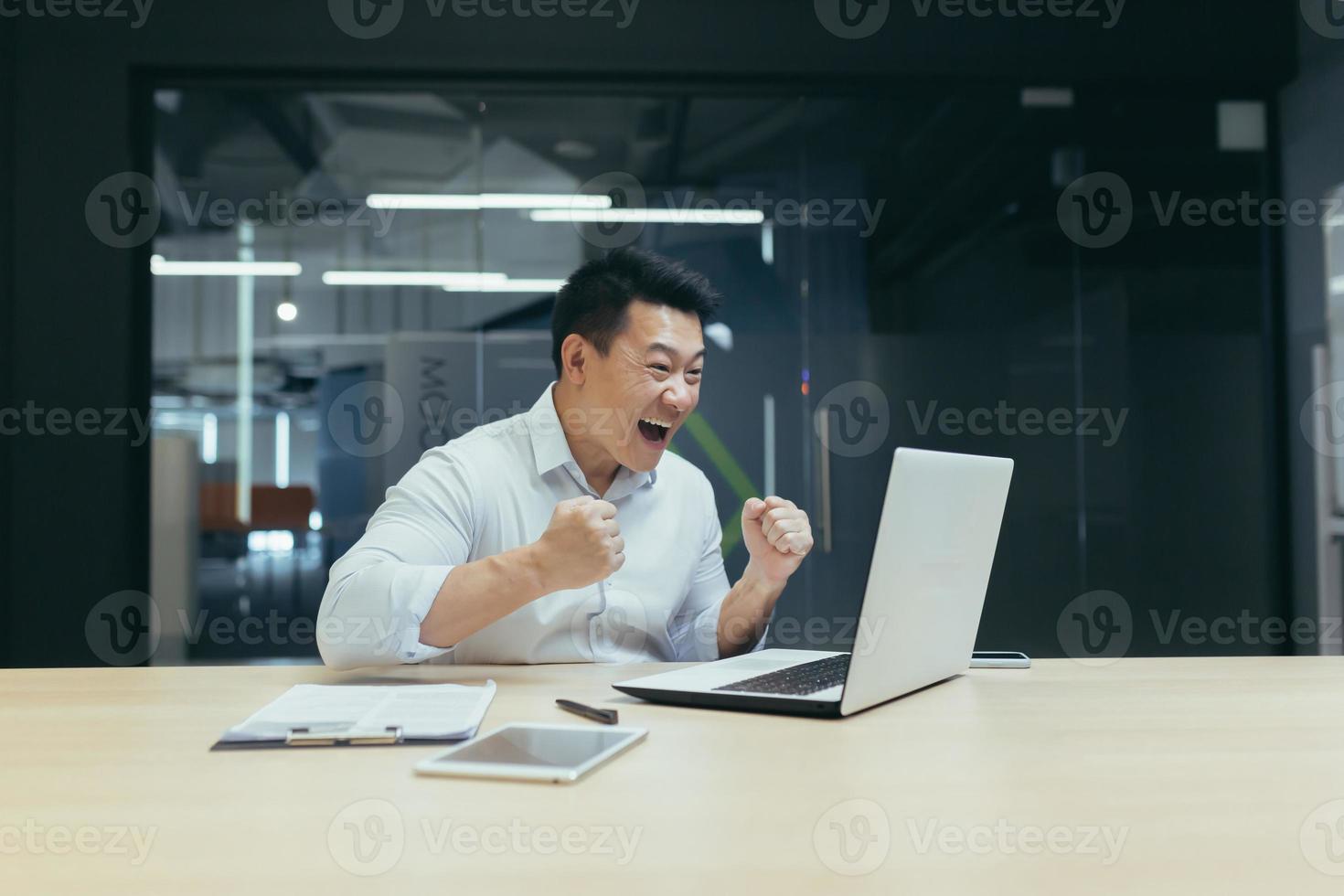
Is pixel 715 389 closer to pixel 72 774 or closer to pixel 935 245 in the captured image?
pixel 935 245

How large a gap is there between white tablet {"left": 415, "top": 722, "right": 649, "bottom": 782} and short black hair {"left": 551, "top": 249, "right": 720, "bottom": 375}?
1.07 m

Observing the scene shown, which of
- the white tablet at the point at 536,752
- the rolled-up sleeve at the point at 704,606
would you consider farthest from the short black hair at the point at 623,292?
the white tablet at the point at 536,752

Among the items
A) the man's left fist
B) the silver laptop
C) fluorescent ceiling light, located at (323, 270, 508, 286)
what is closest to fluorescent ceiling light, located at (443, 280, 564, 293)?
fluorescent ceiling light, located at (323, 270, 508, 286)

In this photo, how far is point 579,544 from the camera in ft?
4.85

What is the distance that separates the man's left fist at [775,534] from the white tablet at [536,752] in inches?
25.7

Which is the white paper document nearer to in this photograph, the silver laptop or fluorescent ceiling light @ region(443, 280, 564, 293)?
the silver laptop

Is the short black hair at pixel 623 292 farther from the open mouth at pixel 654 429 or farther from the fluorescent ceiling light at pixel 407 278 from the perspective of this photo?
the fluorescent ceiling light at pixel 407 278

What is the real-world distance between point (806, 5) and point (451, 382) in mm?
1813

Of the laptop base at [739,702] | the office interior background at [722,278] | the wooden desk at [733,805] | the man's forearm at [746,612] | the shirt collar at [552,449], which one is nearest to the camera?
the wooden desk at [733,805]

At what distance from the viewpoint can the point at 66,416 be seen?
128 inches

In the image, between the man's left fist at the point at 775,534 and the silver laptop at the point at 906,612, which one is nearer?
the silver laptop at the point at 906,612

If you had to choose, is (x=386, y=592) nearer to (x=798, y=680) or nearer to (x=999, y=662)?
(x=798, y=680)

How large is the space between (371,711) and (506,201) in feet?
8.67

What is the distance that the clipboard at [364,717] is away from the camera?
106cm
